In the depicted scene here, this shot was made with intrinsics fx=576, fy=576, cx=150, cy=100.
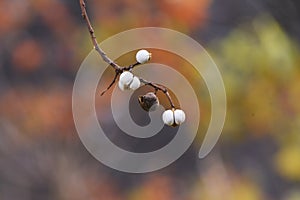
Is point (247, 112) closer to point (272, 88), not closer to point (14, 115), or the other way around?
point (272, 88)

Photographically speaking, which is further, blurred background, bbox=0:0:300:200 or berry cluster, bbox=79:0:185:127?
blurred background, bbox=0:0:300:200

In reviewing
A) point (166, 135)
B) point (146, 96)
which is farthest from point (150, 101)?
point (166, 135)

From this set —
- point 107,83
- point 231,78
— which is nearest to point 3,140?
point 107,83

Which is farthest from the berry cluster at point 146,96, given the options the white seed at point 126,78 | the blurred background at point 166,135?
the blurred background at point 166,135

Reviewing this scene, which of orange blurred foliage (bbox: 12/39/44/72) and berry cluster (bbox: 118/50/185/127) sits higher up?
orange blurred foliage (bbox: 12/39/44/72)

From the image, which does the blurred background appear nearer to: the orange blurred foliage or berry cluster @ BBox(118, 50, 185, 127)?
the orange blurred foliage

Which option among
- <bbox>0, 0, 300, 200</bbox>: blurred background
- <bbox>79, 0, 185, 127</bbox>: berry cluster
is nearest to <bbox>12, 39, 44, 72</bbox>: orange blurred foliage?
<bbox>0, 0, 300, 200</bbox>: blurred background

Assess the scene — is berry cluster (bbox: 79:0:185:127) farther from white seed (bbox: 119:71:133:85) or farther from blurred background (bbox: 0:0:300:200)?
blurred background (bbox: 0:0:300:200)
